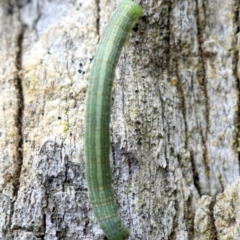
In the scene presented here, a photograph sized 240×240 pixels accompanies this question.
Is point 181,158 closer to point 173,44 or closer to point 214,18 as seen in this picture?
point 173,44

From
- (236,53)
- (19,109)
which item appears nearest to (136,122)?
(19,109)

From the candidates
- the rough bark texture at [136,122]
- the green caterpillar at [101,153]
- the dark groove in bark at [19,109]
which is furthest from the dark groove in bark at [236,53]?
the dark groove in bark at [19,109]

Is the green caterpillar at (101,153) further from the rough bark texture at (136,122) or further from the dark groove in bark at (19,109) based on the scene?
the dark groove in bark at (19,109)

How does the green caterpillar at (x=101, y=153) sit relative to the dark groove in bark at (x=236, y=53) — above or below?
below

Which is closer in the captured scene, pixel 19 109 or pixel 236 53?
pixel 19 109

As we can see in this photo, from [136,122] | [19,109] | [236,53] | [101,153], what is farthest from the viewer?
[236,53]

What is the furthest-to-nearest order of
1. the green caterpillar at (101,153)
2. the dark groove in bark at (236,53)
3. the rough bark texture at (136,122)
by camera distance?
the dark groove in bark at (236,53) → the rough bark texture at (136,122) → the green caterpillar at (101,153)

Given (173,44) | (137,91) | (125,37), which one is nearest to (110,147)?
(137,91)

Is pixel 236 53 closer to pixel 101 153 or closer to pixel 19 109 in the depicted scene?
pixel 101 153

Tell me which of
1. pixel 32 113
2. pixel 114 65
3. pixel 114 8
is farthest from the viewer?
pixel 114 8
